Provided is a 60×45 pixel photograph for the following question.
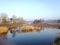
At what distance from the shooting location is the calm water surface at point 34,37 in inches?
83.1

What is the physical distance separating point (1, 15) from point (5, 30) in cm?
30

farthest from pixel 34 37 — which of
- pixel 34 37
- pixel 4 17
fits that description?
pixel 4 17

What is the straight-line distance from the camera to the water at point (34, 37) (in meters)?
2.11

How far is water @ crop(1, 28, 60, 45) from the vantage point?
83.1 inches

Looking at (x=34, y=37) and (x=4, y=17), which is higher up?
(x=4, y=17)

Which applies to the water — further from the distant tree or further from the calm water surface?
the distant tree

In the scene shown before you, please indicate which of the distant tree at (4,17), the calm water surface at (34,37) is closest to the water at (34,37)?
the calm water surface at (34,37)

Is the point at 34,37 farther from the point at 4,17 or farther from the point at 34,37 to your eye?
the point at 4,17

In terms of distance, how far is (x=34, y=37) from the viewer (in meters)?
2.17

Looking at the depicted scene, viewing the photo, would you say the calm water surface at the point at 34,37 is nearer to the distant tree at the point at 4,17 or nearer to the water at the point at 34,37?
the water at the point at 34,37

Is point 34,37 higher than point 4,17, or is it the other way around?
point 4,17

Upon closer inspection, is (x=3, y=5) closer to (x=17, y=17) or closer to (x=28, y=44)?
(x=17, y=17)

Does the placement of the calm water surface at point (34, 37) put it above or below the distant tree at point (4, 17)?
below

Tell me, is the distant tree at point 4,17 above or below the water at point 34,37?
above
